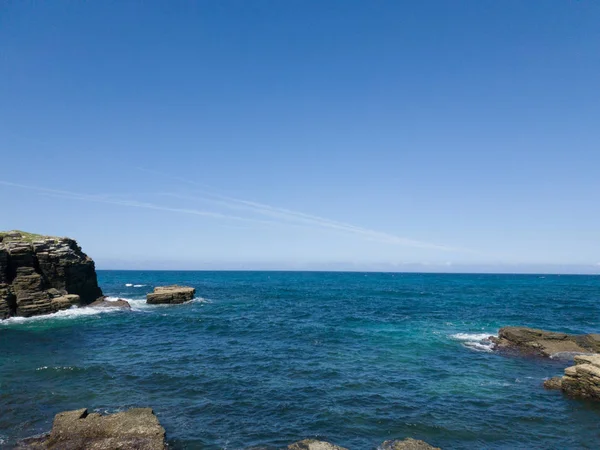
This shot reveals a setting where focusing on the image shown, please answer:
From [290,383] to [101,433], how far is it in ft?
44.1

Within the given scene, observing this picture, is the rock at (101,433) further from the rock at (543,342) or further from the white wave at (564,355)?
the white wave at (564,355)

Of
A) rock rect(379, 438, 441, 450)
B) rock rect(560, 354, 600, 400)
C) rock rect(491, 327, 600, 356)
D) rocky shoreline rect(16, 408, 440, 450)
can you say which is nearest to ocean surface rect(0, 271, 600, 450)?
rock rect(379, 438, 441, 450)

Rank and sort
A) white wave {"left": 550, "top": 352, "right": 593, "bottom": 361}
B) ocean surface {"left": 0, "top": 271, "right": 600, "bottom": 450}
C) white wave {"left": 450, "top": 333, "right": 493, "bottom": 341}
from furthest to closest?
white wave {"left": 450, "top": 333, "right": 493, "bottom": 341}, white wave {"left": 550, "top": 352, "right": 593, "bottom": 361}, ocean surface {"left": 0, "top": 271, "right": 600, "bottom": 450}

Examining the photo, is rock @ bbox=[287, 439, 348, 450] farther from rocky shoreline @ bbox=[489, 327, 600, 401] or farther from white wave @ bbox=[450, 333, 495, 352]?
white wave @ bbox=[450, 333, 495, 352]

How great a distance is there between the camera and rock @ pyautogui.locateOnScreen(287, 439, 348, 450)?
1625 cm

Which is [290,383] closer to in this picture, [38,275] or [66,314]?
[66,314]

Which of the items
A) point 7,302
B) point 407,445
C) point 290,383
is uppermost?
point 7,302

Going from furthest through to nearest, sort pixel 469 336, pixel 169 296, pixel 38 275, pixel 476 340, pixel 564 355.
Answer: pixel 169 296
pixel 38 275
pixel 469 336
pixel 476 340
pixel 564 355

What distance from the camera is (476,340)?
4216 cm

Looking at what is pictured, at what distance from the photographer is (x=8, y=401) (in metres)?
22.3

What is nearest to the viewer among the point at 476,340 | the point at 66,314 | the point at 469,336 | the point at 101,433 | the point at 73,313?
the point at 101,433

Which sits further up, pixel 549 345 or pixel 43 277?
pixel 43 277

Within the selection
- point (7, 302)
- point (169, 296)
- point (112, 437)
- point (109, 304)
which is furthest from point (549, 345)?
point (7, 302)

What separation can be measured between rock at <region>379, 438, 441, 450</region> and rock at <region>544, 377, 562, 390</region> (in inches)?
616
